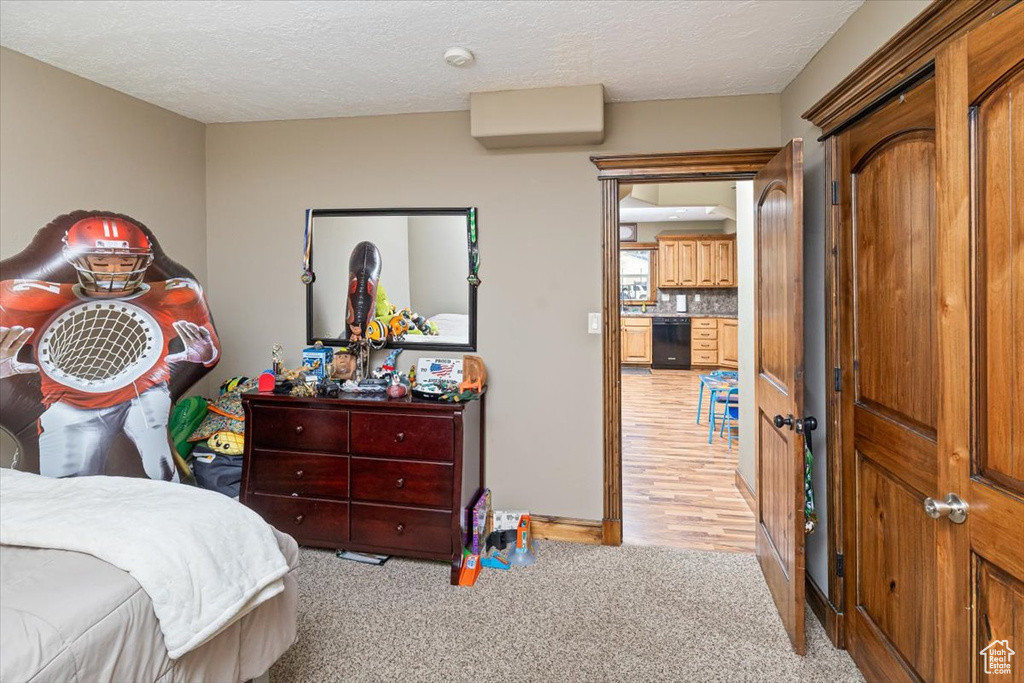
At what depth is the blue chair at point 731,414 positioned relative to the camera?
5.02 m

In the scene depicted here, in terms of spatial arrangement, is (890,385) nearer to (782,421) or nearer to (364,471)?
(782,421)

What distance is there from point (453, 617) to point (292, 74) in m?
2.70

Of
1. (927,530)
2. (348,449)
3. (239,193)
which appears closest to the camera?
(927,530)

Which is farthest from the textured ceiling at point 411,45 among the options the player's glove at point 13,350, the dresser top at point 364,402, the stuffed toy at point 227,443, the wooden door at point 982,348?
the stuffed toy at point 227,443

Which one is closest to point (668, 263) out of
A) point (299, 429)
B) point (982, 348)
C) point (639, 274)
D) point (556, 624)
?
point (639, 274)

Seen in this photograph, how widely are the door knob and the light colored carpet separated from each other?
2.95ft

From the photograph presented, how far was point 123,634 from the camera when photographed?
45.3 inches

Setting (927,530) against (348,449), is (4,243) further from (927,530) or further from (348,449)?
(927,530)

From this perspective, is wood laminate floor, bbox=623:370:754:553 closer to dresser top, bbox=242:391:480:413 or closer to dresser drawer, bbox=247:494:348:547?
dresser top, bbox=242:391:480:413

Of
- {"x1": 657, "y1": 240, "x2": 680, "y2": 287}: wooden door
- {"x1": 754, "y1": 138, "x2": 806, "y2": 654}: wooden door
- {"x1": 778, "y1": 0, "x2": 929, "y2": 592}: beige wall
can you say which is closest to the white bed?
{"x1": 754, "y1": 138, "x2": 806, "y2": 654}: wooden door

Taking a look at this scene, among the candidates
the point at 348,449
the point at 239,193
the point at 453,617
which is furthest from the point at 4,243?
the point at 453,617

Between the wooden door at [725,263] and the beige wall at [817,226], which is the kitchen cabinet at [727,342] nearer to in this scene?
the wooden door at [725,263]

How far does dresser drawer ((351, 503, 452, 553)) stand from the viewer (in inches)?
104

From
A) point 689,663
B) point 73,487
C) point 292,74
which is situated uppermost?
point 292,74
